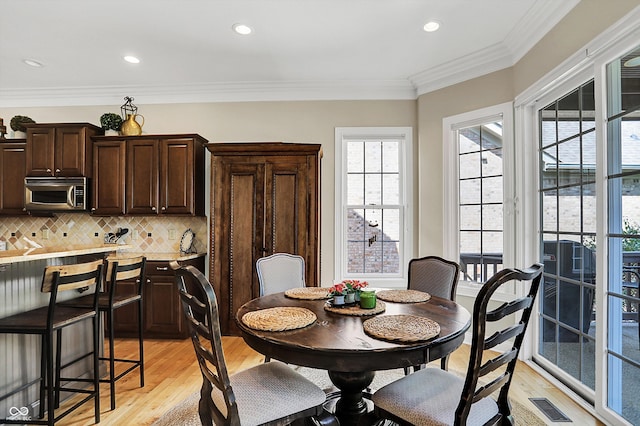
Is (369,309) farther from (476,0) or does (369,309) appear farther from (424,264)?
(476,0)

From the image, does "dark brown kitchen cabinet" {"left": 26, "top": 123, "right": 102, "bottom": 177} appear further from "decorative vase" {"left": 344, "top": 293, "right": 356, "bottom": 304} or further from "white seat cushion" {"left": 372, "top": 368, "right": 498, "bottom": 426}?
"white seat cushion" {"left": 372, "top": 368, "right": 498, "bottom": 426}

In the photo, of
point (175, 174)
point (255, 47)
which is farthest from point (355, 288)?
point (175, 174)

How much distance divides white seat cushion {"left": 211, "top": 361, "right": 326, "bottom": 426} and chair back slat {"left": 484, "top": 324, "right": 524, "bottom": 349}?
2.52ft

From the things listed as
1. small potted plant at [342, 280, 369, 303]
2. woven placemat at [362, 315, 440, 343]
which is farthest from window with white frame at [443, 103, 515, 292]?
woven placemat at [362, 315, 440, 343]

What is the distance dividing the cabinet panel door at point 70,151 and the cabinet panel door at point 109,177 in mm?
135

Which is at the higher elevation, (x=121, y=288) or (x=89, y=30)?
(x=89, y=30)

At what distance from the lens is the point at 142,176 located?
3.84 metres

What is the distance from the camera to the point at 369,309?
185 cm

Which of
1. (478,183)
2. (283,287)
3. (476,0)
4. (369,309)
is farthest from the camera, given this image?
(478,183)

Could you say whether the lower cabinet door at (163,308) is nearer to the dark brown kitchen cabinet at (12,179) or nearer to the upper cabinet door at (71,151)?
the upper cabinet door at (71,151)

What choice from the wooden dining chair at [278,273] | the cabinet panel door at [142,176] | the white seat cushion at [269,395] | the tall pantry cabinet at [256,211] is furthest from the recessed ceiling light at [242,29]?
the white seat cushion at [269,395]

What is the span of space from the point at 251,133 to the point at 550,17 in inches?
122

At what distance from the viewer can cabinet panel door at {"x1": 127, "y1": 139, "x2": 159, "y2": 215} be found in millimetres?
3822

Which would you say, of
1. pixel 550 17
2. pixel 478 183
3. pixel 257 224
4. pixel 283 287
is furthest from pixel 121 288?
pixel 550 17
